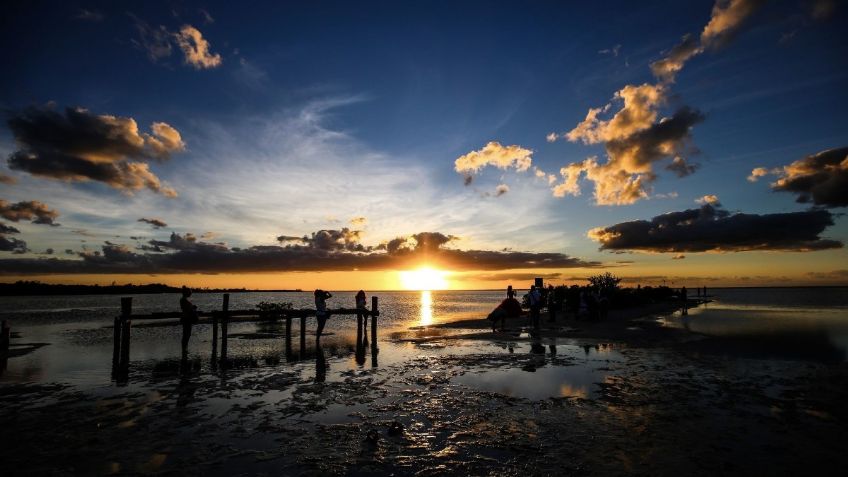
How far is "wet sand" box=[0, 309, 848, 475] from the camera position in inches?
266

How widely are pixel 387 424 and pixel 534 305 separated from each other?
20.3m

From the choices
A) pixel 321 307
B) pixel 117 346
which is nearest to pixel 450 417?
pixel 321 307

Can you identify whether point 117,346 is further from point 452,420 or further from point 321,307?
point 452,420

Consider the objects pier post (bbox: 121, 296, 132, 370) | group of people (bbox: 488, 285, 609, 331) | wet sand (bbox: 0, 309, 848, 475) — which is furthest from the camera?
group of people (bbox: 488, 285, 609, 331)

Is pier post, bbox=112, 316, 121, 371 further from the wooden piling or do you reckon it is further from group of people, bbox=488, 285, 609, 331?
group of people, bbox=488, 285, 609, 331

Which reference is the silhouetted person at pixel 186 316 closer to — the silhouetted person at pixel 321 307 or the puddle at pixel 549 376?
the silhouetted person at pixel 321 307

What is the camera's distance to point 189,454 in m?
7.27

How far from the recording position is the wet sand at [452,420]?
266 inches

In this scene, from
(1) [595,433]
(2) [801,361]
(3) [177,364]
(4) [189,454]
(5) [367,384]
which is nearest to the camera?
(4) [189,454]

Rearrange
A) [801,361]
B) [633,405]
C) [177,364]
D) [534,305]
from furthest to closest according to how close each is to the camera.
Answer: [534,305], [177,364], [801,361], [633,405]

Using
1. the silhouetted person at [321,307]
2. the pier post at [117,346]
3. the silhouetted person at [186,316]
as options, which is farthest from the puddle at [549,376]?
the pier post at [117,346]

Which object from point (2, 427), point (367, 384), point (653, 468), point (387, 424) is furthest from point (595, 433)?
point (2, 427)

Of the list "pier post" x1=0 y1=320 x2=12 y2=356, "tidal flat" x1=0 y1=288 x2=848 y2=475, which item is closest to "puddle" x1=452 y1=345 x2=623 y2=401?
"tidal flat" x1=0 y1=288 x2=848 y2=475

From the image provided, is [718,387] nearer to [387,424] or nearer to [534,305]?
[387,424]
